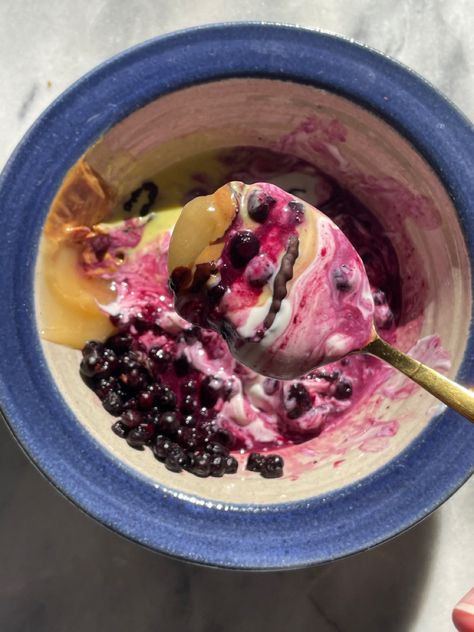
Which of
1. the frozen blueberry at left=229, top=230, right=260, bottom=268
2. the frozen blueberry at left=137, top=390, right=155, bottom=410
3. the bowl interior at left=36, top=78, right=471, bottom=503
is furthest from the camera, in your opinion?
the frozen blueberry at left=137, top=390, right=155, bottom=410

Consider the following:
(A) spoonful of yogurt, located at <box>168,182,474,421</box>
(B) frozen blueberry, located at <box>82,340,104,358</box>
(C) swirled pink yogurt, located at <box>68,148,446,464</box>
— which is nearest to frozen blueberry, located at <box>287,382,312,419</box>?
(C) swirled pink yogurt, located at <box>68,148,446,464</box>

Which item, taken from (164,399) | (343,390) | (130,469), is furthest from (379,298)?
(130,469)

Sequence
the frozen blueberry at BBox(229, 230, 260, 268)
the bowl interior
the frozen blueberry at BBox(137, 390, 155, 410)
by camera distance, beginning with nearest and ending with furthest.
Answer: the frozen blueberry at BBox(229, 230, 260, 268) < the bowl interior < the frozen blueberry at BBox(137, 390, 155, 410)

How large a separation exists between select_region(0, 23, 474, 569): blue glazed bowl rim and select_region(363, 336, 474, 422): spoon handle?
0.07m

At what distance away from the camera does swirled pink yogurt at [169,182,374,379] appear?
91cm

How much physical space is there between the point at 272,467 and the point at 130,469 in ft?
0.78

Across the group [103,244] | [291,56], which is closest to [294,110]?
[291,56]

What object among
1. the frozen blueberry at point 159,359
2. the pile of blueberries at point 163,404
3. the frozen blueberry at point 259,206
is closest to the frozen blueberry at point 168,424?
the pile of blueberries at point 163,404

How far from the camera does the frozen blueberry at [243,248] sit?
894mm

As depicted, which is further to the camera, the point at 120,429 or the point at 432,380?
the point at 120,429

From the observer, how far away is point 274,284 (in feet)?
2.98

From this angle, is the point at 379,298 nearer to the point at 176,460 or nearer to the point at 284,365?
the point at 284,365

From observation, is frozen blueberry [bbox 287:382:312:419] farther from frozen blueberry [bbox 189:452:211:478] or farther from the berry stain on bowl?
frozen blueberry [bbox 189:452:211:478]

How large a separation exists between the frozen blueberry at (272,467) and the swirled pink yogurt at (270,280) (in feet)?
0.64
